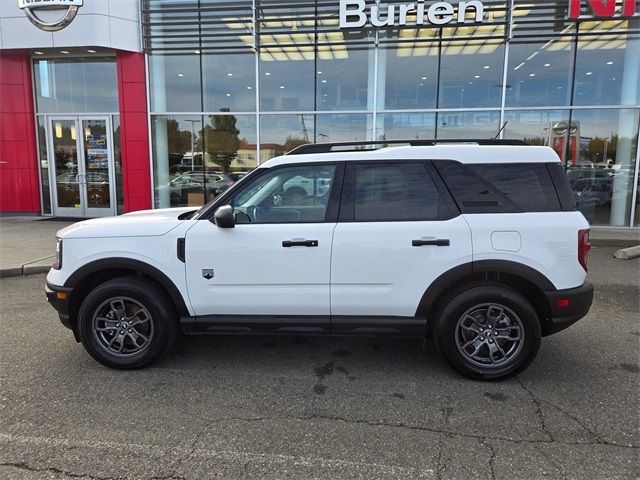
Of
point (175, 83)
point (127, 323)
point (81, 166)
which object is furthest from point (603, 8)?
point (81, 166)

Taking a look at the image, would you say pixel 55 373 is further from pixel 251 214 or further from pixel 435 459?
pixel 435 459

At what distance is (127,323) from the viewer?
393cm

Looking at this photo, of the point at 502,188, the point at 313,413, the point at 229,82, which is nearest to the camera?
the point at 313,413

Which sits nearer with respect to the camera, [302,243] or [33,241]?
[302,243]

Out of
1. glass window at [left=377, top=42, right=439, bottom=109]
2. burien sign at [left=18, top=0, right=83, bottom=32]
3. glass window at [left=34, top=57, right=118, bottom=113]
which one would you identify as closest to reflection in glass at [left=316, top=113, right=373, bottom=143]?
glass window at [left=377, top=42, right=439, bottom=109]

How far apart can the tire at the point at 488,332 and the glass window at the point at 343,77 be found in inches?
374

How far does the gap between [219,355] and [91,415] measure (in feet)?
4.09

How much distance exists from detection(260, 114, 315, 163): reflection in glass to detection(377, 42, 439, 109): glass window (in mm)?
2018

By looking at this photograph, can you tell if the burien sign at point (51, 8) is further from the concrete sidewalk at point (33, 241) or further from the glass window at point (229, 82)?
the concrete sidewalk at point (33, 241)

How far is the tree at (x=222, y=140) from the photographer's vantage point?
41.5 ft

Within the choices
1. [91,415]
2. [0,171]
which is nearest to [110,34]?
[0,171]

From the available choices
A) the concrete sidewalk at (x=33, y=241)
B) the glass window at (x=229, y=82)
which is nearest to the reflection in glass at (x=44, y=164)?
the concrete sidewalk at (x=33, y=241)

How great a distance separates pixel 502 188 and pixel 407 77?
9259 millimetres

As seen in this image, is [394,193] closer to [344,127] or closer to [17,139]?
[344,127]
